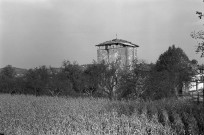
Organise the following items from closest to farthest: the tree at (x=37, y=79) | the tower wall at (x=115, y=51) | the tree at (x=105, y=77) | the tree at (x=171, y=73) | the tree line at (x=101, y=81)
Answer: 1. the tree at (x=171, y=73)
2. the tree line at (x=101, y=81)
3. the tree at (x=105, y=77)
4. the tree at (x=37, y=79)
5. the tower wall at (x=115, y=51)

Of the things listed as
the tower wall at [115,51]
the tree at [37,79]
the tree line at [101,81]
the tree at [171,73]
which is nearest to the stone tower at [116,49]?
the tower wall at [115,51]

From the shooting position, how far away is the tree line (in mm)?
19922

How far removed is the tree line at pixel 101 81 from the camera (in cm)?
1992

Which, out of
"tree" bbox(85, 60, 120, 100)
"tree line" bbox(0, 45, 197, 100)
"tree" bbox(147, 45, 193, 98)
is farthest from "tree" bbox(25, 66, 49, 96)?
"tree" bbox(147, 45, 193, 98)

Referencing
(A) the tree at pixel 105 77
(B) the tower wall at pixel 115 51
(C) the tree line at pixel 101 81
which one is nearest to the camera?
(C) the tree line at pixel 101 81

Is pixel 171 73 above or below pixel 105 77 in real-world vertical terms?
above

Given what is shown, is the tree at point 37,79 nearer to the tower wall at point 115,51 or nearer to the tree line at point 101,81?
the tree line at point 101,81

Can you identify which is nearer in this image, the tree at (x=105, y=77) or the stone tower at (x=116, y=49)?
the tree at (x=105, y=77)

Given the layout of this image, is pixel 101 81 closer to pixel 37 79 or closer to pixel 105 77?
pixel 105 77

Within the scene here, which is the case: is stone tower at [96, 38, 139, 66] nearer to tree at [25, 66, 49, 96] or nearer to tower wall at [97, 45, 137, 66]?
tower wall at [97, 45, 137, 66]

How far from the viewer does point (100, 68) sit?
22.1 metres

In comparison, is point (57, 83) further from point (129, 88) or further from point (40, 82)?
point (129, 88)

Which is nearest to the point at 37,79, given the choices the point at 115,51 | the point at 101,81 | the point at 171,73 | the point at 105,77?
the point at 101,81

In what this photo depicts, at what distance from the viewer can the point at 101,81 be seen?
21.7m
